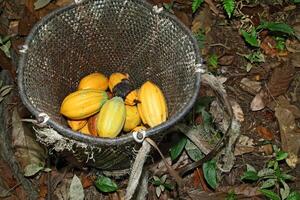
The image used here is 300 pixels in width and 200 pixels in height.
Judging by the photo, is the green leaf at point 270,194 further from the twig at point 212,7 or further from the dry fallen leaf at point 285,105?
the twig at point 212,7

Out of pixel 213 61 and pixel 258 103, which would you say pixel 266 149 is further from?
pixel 213 61

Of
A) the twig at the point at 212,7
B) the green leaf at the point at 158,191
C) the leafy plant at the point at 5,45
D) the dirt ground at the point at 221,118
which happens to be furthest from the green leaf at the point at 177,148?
the leafy plant at the point at 5,45

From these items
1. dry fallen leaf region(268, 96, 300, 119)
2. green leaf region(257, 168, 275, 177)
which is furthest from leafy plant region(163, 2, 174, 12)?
green leaf region(257, 168, 275, 177)

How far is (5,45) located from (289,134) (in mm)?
1297

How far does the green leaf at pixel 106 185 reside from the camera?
1960 mm

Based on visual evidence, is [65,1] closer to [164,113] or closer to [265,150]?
[164,113]

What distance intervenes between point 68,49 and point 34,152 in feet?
1.53

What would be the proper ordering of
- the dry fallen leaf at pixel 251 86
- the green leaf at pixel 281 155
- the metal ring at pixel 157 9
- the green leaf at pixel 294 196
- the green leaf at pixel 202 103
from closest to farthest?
1. the metal ring at pixel 157 9
2. the green leaf at pixel 294 196
3. the green leaf at pixel 281 155
4. the green leaf at pixel 202 103
5. the dry fallen leaf at pixel 251 86

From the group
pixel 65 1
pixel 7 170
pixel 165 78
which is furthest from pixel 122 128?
pixel 65 1

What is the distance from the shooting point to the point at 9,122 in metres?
2.13

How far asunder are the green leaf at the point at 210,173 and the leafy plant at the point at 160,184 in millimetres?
147

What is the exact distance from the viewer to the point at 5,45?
7.31ft

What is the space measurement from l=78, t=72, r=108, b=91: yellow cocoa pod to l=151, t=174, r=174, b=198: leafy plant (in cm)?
42

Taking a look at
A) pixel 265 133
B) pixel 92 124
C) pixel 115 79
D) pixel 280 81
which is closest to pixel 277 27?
pixel 280 81
